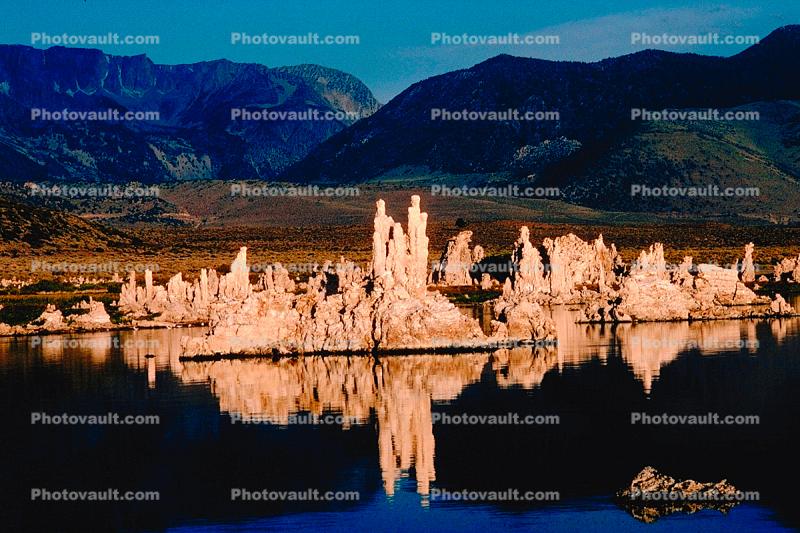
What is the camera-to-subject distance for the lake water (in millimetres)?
33312

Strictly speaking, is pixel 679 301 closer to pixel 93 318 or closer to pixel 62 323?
pixel 93 318

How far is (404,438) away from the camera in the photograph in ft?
139

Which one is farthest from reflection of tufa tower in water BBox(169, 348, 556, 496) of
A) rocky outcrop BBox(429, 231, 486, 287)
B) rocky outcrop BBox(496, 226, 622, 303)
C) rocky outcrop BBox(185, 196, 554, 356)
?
rocky outcrop BBox(429, 231, 486, 287)

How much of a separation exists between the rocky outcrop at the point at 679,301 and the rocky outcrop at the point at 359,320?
17.9 m

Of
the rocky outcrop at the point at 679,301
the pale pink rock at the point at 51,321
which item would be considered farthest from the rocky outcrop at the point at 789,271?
the pale pink rock at the point at 51,321

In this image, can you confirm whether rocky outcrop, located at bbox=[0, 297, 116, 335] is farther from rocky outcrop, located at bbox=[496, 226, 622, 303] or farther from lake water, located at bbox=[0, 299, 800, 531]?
rocky outcrop, located at bbox=[496, 226, 622, 303]

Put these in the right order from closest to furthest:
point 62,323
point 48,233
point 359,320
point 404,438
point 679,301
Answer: point 404,438, point 359,320, point 679,301, point 62,323, point 48,233

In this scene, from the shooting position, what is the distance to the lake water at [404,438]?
33.3m

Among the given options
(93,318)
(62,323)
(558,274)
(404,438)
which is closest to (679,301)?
(558,274)

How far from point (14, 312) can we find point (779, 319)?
4897 centimetres

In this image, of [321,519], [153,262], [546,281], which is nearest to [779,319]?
[546,281]

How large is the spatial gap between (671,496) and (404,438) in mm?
11856

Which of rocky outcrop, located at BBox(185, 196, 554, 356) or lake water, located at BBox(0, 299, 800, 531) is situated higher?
rocky outcrop, located at BBox(185, 196, 554, 356)

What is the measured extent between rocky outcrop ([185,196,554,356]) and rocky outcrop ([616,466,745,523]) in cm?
2945
